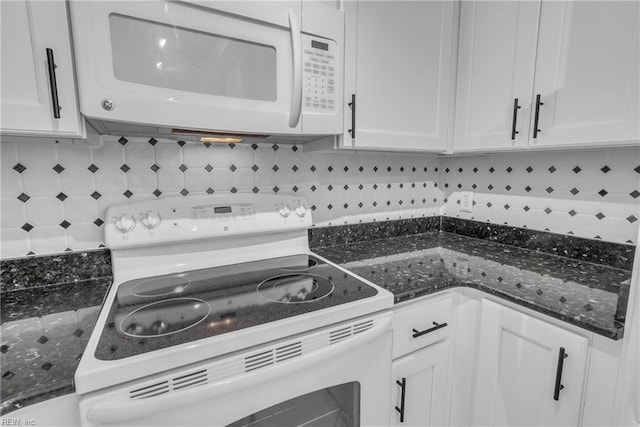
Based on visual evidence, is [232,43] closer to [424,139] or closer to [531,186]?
[424,139]

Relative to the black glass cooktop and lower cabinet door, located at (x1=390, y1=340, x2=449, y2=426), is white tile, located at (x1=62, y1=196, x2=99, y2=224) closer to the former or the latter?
the black glass cooktop

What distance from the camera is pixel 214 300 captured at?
2.93 feet

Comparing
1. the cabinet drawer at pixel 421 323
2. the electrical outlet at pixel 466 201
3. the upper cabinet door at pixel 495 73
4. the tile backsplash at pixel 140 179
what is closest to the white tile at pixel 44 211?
the tile backsplash at pixel 140 179

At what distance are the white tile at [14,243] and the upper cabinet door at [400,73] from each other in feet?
3.63

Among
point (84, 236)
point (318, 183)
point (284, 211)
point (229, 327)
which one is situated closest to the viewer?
point (229, 327)

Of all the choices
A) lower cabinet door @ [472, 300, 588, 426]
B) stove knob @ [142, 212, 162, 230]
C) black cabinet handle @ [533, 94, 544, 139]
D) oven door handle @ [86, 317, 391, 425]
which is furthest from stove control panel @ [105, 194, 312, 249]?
black cabinet handle @ [533, 94, 544, 139]

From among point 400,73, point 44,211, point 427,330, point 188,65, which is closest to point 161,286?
point 44,211

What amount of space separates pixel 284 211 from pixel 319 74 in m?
0.54

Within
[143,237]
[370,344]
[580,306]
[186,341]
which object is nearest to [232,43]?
[143,237]

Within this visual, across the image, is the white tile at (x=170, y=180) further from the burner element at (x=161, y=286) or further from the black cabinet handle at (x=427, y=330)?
the black cabinet handle at (x=427, y=330)

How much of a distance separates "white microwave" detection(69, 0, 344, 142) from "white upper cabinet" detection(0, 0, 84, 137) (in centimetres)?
4

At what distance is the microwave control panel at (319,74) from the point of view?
3.32 ft

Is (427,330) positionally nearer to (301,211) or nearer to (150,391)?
(301,211)

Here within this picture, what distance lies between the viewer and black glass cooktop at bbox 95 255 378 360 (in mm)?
701
